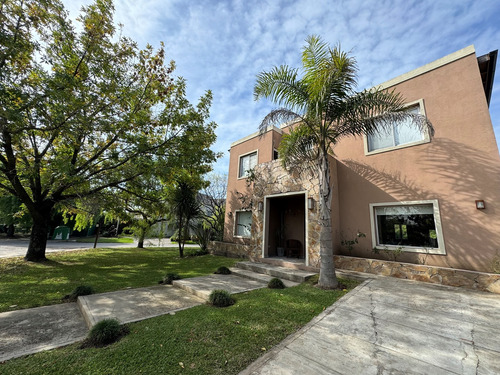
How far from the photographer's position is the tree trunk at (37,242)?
31.0 feet

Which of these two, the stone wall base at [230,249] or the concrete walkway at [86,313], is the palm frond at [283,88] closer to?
the concrete walkway at [86,313]

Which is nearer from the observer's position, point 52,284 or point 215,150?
point 52,284

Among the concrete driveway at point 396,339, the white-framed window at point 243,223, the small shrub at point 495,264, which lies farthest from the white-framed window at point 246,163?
the small shrub at point 495,264

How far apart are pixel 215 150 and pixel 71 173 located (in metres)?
6.59

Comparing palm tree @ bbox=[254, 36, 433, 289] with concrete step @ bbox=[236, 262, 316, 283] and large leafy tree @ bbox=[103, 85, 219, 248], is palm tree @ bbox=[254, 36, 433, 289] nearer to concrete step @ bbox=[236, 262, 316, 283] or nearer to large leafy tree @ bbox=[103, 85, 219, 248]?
concrete step @ bbox=[236, 262, 316, 283]

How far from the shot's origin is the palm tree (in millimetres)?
5898

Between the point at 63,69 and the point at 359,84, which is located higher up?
the point at 63,69

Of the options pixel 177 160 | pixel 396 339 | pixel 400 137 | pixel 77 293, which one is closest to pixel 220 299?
pixel 396 339

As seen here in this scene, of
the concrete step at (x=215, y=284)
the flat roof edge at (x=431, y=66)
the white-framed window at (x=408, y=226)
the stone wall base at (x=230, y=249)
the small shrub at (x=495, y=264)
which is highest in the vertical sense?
the flat roof edge at (x=431, y=66)

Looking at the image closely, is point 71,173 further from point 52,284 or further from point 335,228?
point 335,228

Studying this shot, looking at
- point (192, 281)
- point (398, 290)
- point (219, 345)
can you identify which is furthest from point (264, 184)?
point (219, 345)

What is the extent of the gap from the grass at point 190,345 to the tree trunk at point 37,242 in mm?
9716

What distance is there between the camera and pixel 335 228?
28.1 ft

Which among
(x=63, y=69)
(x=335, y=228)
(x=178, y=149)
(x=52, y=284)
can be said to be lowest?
(x=52, y=284)
